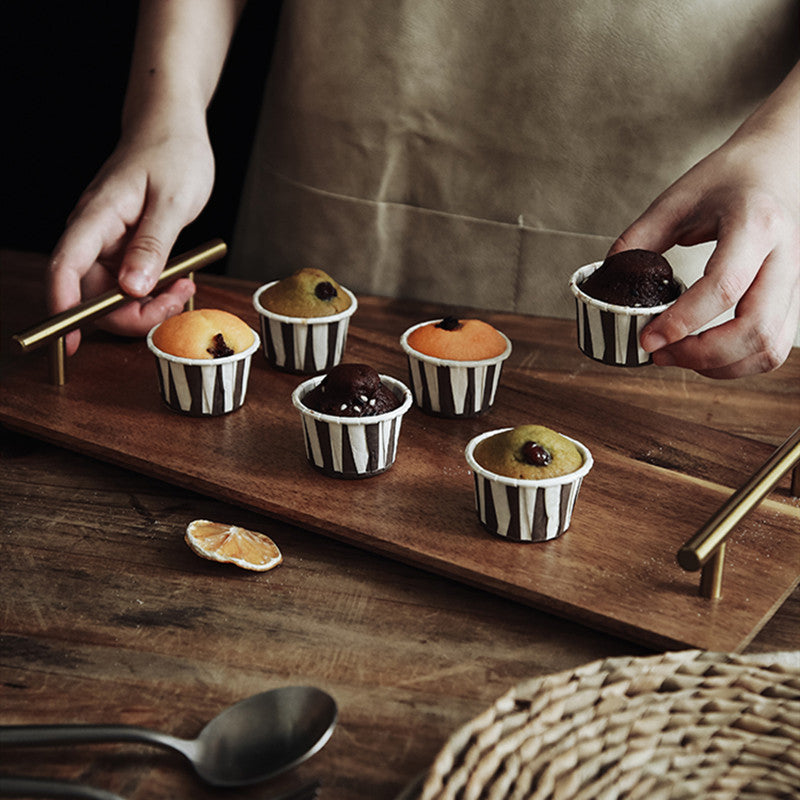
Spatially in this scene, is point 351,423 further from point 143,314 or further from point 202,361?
point 143,314

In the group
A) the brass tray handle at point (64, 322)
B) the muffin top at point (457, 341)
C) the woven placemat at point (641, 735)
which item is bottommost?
the woven placemat at point (641, 735)

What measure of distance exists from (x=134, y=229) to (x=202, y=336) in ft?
1.25

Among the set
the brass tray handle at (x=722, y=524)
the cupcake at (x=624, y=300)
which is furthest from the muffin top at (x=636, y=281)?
the brass tray handle at (x=722, y=524)

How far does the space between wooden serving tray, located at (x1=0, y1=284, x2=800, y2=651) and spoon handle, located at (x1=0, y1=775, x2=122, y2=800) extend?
507 millimetres

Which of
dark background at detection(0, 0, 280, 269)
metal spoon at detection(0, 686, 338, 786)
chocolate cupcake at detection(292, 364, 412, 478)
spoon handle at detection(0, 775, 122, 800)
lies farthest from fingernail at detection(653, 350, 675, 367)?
dark background at detection(0, 0, 280, 269)

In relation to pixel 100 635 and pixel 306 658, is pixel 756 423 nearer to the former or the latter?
pixel 306 658

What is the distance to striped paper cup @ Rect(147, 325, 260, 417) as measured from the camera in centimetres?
173

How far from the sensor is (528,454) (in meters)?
1.45

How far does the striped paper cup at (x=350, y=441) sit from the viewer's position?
5.13 ft

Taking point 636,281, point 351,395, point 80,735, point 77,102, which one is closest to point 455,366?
point 351,395

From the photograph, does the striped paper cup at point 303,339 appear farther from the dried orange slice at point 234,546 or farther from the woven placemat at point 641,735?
the woven placemat at point 641,735

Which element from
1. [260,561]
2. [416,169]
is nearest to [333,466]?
[260,561]

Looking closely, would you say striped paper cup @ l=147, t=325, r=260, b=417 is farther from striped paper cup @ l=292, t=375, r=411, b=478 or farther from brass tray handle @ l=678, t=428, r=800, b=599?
brass tray handle @ l=678, t=428, r=800, b=599

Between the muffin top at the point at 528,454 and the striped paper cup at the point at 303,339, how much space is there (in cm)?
49
